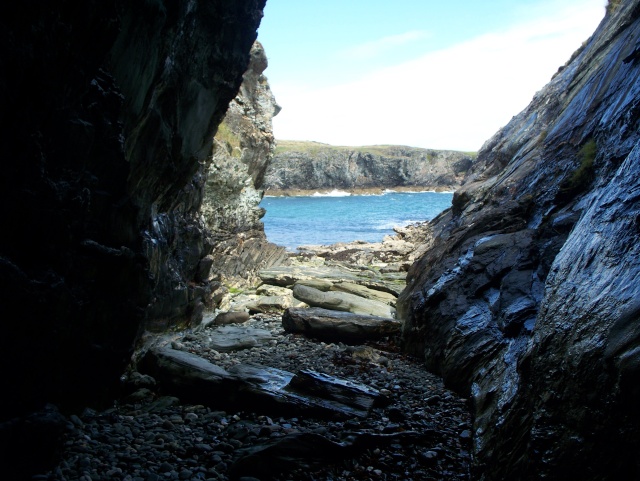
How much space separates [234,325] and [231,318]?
1.44 ft

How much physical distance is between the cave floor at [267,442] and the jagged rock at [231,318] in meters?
6.48

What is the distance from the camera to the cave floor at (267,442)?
21.0 ft

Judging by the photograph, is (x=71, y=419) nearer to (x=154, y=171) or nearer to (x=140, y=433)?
(x=140, y=433)

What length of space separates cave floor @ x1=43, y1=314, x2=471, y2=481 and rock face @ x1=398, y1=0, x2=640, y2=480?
618mm

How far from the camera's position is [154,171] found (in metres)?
11.3

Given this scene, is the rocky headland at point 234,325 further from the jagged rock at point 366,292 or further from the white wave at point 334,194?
the white wave at point 334,194

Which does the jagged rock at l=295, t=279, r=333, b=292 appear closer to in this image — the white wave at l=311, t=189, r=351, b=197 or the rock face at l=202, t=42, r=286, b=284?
the rock face at l=202, t=42, r=286, b=284

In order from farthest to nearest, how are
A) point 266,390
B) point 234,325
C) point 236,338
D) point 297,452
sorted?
point 234,325
point 236,338
point 266,390
point 297,452

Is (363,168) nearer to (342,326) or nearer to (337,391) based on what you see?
(342,326)

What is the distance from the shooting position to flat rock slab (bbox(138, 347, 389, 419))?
8203 mm

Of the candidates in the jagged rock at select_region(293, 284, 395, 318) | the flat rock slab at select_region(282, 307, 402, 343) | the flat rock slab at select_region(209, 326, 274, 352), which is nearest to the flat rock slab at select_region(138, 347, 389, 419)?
the flat rock slab at select_region(209, 326, 274, 352)

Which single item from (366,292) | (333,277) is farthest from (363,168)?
(366,292)

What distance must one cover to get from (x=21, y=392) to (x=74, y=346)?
1208 mm

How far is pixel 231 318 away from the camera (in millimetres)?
15836
